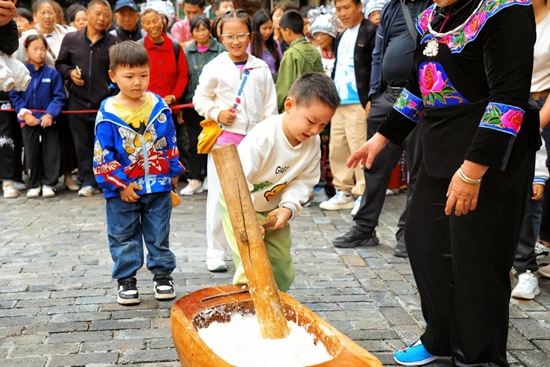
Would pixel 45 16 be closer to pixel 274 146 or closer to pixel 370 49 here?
pixel 370 49

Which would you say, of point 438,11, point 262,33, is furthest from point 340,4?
point 438,11

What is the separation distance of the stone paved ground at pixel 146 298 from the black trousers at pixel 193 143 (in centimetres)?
200

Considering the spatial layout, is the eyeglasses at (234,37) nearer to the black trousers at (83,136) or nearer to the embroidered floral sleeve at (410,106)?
the embroidered floral sleeve at (410,106)

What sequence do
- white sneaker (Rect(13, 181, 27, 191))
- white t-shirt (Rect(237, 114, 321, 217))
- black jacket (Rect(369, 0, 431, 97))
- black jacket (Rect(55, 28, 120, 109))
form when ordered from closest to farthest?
white t-shirt (Rect(237, 114, 321, 217)), black jacket (Rect(369, 0, 431, 97)), black jacket (Rect(55, 28, 120, 109)), white sneaker (Rect(13, 181, 27, 191))

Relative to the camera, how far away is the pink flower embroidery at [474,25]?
2925mm

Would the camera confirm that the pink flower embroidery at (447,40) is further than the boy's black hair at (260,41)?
No

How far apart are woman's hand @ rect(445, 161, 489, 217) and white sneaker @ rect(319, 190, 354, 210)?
5.07m

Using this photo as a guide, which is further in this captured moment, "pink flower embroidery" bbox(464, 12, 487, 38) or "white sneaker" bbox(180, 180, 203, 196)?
"white sneaker" bbox(180, 180, 203, 196)

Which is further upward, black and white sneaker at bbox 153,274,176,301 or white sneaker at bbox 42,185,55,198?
black and white sneaker at bbox 153,274,176,301

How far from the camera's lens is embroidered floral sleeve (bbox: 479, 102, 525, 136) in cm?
285

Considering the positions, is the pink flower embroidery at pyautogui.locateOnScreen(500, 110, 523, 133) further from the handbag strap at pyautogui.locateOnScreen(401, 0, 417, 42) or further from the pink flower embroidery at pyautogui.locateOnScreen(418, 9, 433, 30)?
the handbag strap at pyautogui.locateOnScreen(401, 0, 417, 42)

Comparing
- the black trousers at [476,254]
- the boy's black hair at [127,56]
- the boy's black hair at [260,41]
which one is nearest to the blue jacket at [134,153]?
the boy's black hair at [127,56]

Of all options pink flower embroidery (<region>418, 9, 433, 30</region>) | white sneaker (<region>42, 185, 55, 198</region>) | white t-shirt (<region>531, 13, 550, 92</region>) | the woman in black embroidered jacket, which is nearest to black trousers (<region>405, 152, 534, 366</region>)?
the woman in black embroidered jacket

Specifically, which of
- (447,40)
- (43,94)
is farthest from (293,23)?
(447,40)
